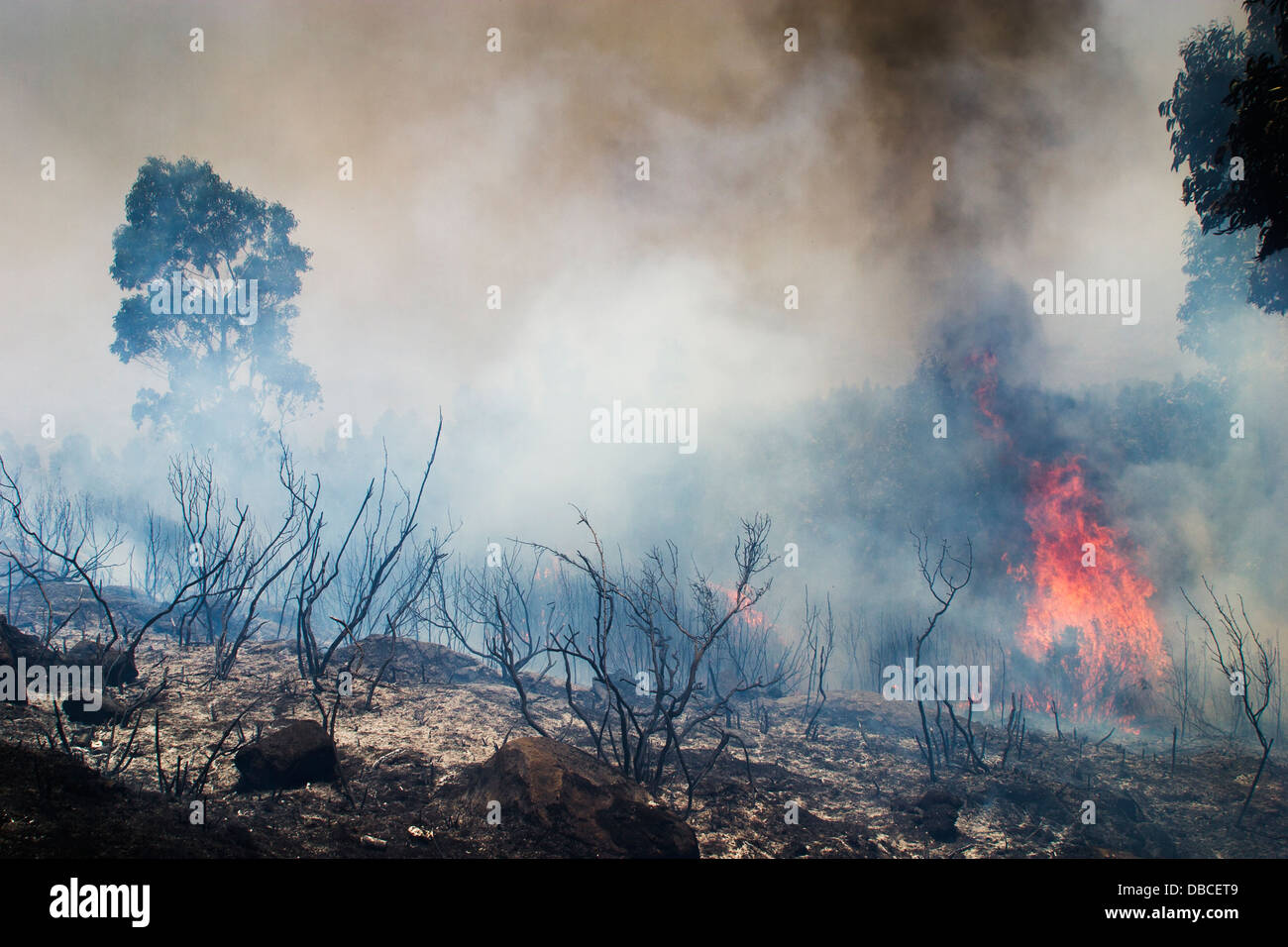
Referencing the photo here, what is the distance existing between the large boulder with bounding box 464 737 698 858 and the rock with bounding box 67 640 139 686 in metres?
7.94

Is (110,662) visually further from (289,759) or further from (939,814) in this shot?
(939,814)

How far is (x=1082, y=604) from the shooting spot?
23641 millimetres

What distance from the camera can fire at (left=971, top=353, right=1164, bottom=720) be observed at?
21656 mm

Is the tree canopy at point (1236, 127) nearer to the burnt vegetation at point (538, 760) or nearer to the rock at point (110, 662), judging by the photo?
the burnt vegetation at point (538, 760)

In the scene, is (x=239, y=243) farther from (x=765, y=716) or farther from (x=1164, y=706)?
(x=1164, y=706)

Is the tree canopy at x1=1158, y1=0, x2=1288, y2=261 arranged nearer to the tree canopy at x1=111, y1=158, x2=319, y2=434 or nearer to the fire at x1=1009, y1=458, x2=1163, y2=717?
the fire at x1=1009, y1=458, x2=1163, y2=717

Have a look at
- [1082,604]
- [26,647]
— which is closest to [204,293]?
[26,647]

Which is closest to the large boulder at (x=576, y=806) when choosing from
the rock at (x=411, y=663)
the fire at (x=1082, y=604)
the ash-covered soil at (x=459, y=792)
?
the ash-covered soil at (x=459, y=792)

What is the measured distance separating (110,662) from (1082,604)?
34.4 meters

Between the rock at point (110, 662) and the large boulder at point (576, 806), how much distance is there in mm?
7938

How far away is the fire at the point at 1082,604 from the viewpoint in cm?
2166

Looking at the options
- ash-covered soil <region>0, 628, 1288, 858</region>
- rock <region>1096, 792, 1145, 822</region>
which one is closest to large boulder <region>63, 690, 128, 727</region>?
ash-covered soil <region>0, 628, 1288, 858</region>

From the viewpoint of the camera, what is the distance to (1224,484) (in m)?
23.2
